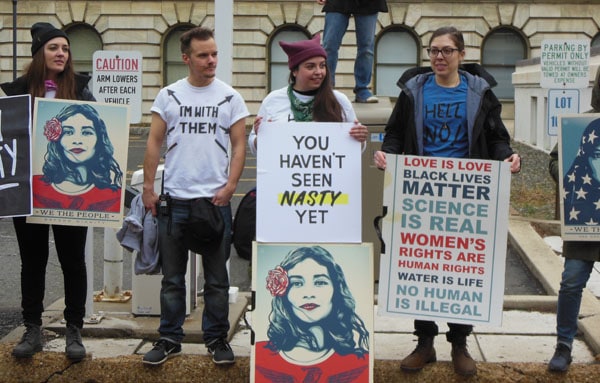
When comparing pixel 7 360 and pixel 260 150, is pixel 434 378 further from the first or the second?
pixel 7 360

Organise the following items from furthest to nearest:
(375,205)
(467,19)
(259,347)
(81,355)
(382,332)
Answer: (467,19) → (375,205) → (382,332) → (81,355) → (259,347)

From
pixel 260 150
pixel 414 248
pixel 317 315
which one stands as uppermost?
pixel 260 150

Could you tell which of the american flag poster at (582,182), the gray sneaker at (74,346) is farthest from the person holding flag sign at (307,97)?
the gray sneaker at (74,346)

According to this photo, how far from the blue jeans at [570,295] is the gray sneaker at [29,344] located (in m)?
2.91

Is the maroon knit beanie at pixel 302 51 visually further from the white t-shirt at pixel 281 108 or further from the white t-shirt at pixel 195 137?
the white t-shirt at pixel 195 137

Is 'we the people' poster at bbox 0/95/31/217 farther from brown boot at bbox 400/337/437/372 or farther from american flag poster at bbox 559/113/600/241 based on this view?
american flag poster at bbox 559/113/600/241

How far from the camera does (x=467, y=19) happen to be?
32125 mm

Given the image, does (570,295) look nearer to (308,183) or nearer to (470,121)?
(470,121)

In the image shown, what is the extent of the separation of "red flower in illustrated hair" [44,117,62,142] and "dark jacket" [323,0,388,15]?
293 centimetres

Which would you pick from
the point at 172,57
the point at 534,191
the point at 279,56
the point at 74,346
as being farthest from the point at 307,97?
the point at 172,57

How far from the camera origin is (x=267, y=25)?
32188 mm

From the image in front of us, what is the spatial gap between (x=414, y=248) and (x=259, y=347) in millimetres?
982

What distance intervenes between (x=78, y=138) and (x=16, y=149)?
340 mm

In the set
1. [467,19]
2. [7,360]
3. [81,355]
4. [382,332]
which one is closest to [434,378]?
[382,332]
